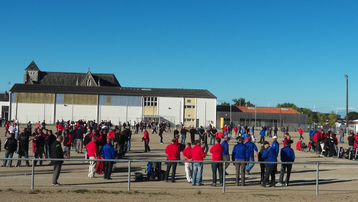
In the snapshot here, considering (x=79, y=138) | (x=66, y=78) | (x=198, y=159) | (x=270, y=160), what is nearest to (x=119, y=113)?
(x=79, y=138)

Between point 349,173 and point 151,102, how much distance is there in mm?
54781

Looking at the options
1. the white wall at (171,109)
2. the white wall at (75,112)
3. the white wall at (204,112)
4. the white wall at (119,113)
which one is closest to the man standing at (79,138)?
the white wall at (119,113)

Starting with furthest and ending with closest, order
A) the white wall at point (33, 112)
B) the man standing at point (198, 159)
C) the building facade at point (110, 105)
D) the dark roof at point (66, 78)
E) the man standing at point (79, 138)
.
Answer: the dark roof at point (66, 78) < the building facade at point (110, 105) < the white wall at point (33, 112) < the man standing at point (79, 138) < the man standing at point (198, 159)

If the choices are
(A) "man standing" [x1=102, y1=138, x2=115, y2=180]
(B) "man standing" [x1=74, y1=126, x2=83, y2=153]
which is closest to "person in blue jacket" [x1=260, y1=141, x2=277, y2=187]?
(A) "man standing" [x1=102, y1=138, x2=115, y2=180]

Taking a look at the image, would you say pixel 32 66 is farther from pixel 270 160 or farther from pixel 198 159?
pixel 270 160

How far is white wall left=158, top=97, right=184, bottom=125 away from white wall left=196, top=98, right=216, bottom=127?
307cm

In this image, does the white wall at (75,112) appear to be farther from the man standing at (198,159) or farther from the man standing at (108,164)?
the man standing at (198,159)

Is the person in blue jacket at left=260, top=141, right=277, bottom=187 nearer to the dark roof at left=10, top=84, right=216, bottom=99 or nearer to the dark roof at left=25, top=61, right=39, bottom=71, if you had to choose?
the dark roof at left=10, top=84, right=216, bottom=99

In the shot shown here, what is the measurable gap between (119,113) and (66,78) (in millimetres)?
55472

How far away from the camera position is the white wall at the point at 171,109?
69.6 metres

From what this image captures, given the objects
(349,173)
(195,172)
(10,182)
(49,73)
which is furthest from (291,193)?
(49,73)

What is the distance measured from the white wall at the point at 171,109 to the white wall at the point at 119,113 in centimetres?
386

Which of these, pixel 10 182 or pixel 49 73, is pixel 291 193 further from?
pixel 49 73

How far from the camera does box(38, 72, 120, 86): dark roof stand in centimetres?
11469
